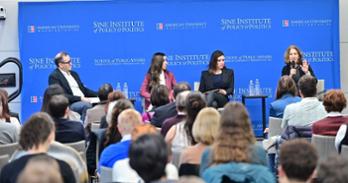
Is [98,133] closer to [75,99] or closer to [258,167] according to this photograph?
[258,167]

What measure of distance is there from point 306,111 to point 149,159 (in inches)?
141

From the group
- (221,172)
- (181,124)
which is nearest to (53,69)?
(181,124)

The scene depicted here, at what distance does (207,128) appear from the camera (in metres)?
4.25

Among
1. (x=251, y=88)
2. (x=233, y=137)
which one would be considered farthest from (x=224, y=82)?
(x=233, y=137)

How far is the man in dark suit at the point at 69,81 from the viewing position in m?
9.11

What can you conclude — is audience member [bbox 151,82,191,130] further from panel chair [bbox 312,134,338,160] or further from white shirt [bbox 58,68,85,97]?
white shirt [bbox 58,68,85,97]

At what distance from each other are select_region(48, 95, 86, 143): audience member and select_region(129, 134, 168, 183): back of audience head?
2461 mm

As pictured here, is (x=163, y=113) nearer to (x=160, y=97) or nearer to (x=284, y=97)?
(x=160, y=97)

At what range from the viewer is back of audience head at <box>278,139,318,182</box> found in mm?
3008

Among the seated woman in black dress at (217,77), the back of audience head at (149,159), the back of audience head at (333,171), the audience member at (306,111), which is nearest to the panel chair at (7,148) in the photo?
the back of audience head at (149,159)

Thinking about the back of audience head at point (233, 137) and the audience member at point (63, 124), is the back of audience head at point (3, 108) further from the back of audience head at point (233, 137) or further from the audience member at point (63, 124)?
the back of audience head at point (233, 137)

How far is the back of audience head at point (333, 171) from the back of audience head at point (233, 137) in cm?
103

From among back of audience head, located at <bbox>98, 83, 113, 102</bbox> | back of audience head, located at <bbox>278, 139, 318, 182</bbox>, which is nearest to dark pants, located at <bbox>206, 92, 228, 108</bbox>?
back of audience head, located at <bbox>98, 83, 113, 102</bbox>

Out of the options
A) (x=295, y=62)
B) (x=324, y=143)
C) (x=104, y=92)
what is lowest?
(x=324, y=143)
